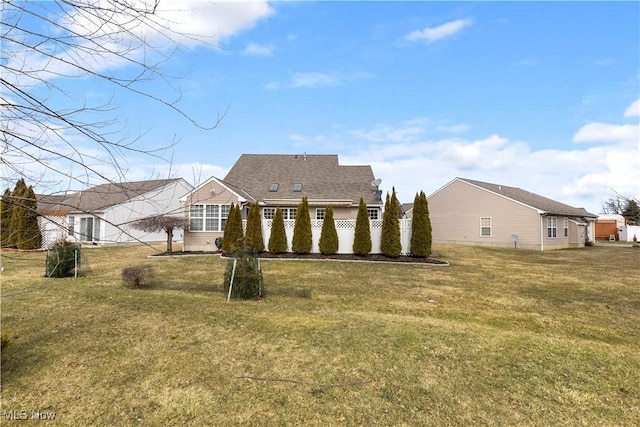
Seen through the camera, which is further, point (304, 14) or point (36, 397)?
point (304, 14)

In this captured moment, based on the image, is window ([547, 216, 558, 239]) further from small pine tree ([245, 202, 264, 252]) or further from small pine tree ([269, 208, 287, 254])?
small pine tree ([245, 202, 264, 252])

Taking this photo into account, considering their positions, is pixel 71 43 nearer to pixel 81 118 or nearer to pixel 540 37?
pixel 81 118

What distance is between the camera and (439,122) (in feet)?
52.4

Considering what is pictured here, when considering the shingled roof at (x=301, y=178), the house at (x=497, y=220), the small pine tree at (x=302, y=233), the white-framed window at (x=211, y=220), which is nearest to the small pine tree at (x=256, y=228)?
the small pine tree at (x=302, y=233)

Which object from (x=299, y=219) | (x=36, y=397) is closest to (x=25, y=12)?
(x=36, y=397)

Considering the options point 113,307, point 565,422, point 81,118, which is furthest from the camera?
point 113,307

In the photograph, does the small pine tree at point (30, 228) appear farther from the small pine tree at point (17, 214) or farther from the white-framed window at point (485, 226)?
the white-framed window at point (485, 226)

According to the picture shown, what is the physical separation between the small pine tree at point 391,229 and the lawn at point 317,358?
24.1ft

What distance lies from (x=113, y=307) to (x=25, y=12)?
19.1 feet

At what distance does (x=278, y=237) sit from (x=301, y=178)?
763 centimetres

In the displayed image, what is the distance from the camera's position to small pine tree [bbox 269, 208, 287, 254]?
54.5ft

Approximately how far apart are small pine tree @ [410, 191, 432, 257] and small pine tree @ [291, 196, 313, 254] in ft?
16.7

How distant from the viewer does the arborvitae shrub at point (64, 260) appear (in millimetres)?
9953

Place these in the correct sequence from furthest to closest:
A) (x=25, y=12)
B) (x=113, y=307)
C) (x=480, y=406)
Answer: (x=113, y=307) → (x=480, y=406) → (x=25, y=12)
